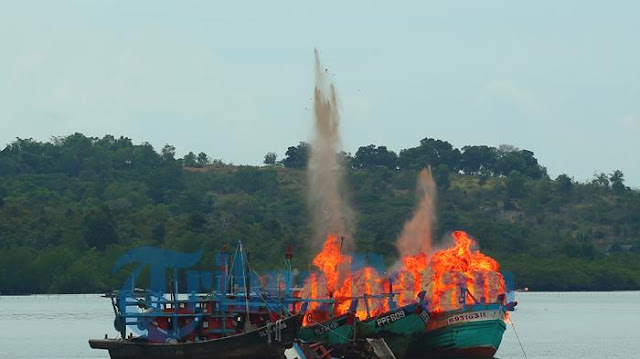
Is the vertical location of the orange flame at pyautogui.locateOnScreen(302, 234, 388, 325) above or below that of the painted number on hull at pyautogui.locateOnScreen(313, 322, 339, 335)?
above

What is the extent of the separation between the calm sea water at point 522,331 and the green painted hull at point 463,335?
1492 centimetres

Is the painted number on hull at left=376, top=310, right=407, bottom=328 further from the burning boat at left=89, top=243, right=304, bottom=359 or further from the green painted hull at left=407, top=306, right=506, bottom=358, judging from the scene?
the burning boat at left=89, top=243, right=304, bottom=359

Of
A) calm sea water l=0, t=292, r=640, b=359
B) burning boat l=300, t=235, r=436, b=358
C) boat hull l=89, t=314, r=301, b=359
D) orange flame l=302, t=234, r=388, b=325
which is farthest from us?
calm sea water l=0, t=292, r=640, b=359

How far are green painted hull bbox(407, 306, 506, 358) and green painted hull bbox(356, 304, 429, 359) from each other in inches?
82.7

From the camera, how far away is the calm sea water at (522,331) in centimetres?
9831

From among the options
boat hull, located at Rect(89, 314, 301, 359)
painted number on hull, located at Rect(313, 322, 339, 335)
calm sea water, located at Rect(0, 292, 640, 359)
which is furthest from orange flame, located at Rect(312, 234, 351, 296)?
calm sea water, located at Rect(0, 292, 640, 359)

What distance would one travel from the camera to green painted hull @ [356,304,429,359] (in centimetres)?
7519

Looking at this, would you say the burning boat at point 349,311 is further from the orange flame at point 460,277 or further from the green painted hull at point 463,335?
the orange flame at point 460,277

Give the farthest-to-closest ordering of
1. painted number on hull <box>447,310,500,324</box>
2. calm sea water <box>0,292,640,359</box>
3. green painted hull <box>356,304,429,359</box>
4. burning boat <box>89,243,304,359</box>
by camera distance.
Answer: calm sea water <box>0,292,640,359</box> < painted number on hull <box>447,310,500,324</box> < green painted hull <box>356,304,429,359</box> < burning boat <box>89,243,304,359</box>

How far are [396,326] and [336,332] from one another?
10.7 feet

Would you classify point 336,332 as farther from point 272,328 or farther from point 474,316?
point 474,316

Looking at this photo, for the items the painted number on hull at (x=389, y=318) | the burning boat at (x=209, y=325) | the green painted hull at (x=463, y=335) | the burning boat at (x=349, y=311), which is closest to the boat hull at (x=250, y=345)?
the burning boat at (x=209, y=325)

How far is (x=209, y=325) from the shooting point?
72.0m

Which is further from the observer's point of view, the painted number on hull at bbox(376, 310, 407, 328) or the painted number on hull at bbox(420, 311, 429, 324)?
the painted number on hull at bbox(420, 311, 429, 324)
